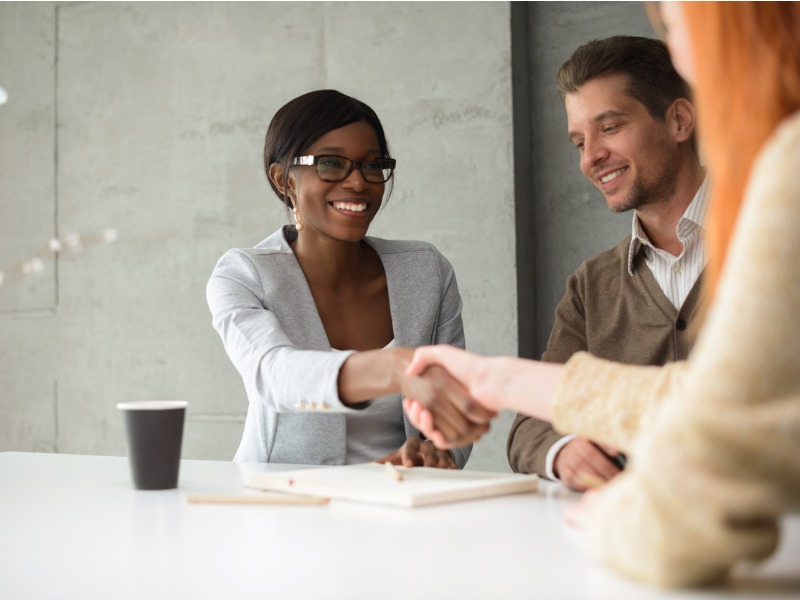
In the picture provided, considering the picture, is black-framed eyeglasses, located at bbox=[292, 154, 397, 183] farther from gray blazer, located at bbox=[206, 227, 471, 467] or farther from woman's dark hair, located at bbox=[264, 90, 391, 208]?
gray blazer, located at bbox=[206, 227, 471, 467]

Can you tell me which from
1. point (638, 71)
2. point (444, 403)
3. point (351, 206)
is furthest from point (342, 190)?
point (444, 403)

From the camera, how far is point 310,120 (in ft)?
7.14

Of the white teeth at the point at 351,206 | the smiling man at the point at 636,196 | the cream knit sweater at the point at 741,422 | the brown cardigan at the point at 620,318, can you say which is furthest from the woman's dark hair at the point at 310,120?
the cream knit sweater at the point at 741,422

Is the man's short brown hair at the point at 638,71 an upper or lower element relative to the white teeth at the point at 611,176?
upper

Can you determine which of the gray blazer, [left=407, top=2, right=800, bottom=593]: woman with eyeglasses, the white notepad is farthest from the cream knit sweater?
the gray blazer

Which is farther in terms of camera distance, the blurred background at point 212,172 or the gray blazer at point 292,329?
the blurred background at point 212,172

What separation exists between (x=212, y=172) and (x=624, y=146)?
2286 mm

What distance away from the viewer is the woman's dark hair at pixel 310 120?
7.13 ft

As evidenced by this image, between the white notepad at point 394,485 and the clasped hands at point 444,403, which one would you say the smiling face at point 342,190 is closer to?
the clasped hands at point 444,403

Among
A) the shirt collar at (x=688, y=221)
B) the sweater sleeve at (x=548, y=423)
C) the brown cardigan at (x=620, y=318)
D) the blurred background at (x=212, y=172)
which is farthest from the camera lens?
the blurred background at (x=212, y=172)

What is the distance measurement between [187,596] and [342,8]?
128 inches

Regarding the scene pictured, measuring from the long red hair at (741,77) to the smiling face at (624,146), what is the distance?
1371 millimetres

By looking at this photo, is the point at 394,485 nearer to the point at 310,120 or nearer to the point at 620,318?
the point at 620,318

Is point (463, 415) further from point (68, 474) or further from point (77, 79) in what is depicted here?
point (77, 79)
